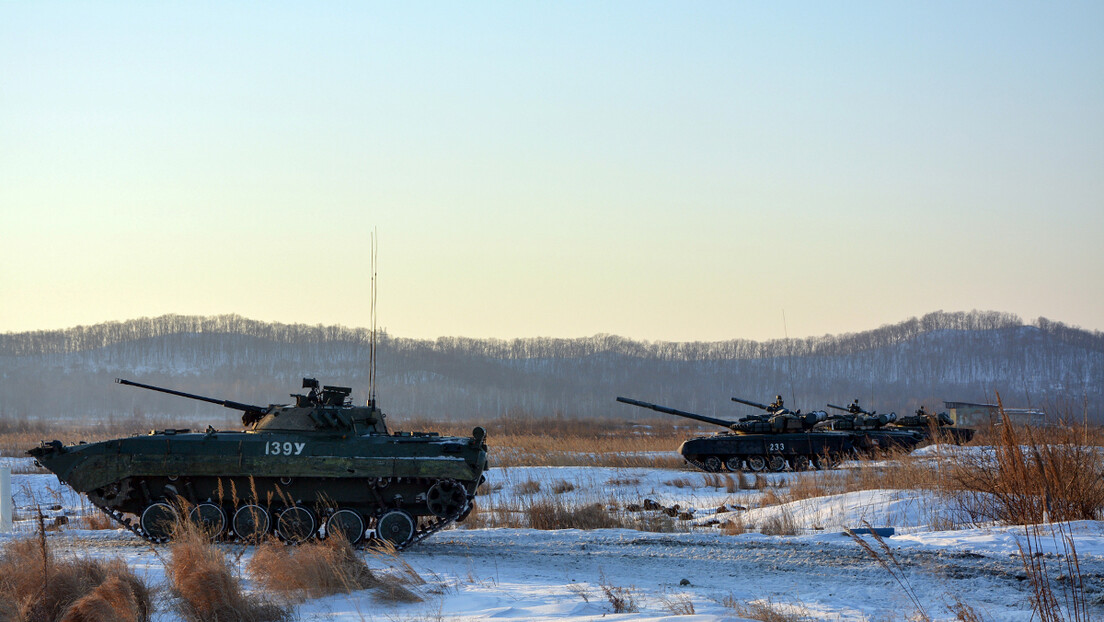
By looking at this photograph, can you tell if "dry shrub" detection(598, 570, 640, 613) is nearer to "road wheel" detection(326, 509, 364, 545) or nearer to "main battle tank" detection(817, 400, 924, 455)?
"road wheel" detection(326, 509, 364, 545)

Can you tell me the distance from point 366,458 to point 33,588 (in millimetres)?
5108

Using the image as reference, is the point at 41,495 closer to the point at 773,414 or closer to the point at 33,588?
the point at 33,588

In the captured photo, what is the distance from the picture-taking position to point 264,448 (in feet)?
42.9

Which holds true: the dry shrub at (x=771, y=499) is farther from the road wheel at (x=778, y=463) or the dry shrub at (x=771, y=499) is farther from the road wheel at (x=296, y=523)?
the road wheel at (x=778, y=463)

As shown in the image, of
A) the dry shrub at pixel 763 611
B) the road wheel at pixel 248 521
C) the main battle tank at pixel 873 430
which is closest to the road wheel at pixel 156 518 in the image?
the road wheel at pixel 248 521

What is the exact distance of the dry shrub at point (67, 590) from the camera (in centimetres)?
745

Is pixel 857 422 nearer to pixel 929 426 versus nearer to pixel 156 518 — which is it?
pixel 929 426

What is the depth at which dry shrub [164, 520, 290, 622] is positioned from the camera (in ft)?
26.2

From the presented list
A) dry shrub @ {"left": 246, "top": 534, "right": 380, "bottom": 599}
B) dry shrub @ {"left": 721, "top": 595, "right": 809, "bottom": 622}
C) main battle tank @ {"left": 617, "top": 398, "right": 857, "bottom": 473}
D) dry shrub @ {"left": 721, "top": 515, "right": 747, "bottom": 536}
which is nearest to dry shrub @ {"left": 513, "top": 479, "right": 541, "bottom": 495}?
dry shrub @ {"left": 721, "top": 515, "right": 747, "bottom": 536}

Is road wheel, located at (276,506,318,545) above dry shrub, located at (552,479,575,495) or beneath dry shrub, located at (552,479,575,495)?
above

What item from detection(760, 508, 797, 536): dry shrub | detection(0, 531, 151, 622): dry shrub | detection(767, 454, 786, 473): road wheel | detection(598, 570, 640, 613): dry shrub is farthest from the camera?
detection(767, 454, 786, 473): road wheel

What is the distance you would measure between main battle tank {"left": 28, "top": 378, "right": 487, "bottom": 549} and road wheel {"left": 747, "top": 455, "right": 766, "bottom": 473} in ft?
59.9

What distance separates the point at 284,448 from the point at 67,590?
4969mm

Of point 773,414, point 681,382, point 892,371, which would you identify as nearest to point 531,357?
point 681,382
